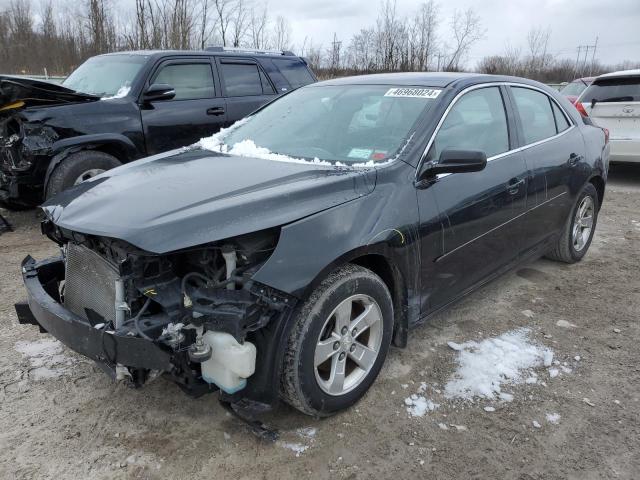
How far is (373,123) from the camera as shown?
130 inches

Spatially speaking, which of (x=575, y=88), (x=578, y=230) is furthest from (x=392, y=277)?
(x=575, y=88)

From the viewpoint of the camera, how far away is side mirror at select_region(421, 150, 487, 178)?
2875 mm

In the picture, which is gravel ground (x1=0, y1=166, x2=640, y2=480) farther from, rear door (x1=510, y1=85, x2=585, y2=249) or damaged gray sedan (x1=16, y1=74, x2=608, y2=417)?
rear door (x1=510, y1=85, x2=585, y2=249)

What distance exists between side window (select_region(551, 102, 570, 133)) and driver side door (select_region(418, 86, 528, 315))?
0.88m

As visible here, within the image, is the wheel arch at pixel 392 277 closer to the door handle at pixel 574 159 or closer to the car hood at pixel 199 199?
the car hood at pixel 199 199

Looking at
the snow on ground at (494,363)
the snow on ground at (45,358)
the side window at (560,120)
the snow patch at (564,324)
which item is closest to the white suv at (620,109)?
the side window at (560,120)

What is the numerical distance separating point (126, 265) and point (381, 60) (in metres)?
26.1

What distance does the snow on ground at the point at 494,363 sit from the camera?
119 inches

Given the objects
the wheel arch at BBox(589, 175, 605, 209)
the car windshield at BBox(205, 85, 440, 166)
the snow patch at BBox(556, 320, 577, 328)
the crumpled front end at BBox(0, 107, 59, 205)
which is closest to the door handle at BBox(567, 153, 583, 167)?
the wheel arch at BBox(589, 175, 605, 209)

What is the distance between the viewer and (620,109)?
320 inches

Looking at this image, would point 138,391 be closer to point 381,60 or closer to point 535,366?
point 535,366

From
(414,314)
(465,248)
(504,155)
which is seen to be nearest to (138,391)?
(414,314)

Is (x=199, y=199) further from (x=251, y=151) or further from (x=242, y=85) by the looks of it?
(x=242, y=85)

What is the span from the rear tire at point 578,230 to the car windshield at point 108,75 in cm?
497
